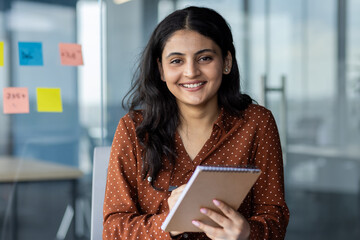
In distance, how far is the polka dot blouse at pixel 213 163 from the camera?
1430 mm

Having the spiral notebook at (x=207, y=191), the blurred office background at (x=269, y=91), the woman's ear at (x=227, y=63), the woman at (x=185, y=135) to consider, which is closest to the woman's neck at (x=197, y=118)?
the woman at (x=185, y=135)

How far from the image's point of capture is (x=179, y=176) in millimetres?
1473

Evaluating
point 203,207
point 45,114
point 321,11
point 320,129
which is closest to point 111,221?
point 203,207

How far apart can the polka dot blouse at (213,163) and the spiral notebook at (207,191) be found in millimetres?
256

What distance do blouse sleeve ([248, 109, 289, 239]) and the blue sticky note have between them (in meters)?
1.51

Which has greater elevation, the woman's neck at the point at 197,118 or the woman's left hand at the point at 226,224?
the woman's neck at the point at 197,118

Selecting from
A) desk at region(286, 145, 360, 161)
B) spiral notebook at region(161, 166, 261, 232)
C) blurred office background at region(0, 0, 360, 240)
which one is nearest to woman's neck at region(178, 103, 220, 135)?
spiral notebook at region(161, 166, 261, 232)

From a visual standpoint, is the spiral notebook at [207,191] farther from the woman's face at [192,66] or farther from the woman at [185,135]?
the woman's face at [192,66]

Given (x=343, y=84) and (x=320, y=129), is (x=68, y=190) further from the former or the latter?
(x=343, y=84)

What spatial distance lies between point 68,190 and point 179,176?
4.81 feet

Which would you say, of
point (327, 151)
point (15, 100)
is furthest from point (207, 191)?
point (327, 151)

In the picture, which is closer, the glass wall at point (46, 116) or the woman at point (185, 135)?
the woman at point (185, 135)

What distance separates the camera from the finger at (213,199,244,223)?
1116 mm

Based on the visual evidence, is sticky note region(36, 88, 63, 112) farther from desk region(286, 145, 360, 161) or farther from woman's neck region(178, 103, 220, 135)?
desk region(286, 145, 360, 161)
